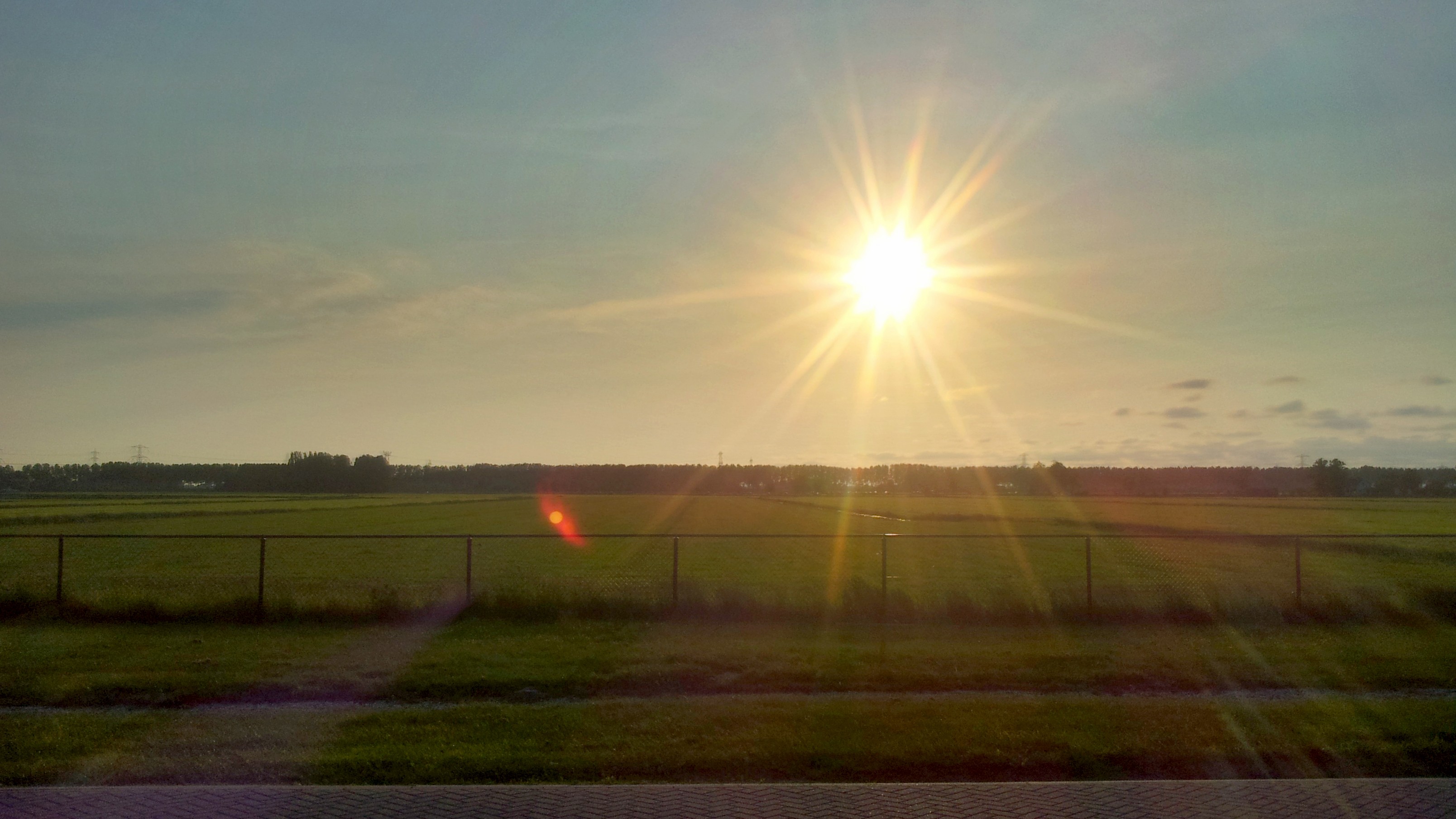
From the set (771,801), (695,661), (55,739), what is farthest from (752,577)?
(771,801)

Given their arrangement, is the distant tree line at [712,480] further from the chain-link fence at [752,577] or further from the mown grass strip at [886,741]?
the mown grass strip at [886,741]

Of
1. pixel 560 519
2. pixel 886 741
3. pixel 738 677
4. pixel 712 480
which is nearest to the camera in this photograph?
pixel 886 741

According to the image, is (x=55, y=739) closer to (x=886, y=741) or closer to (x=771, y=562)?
(x=886, y=741)

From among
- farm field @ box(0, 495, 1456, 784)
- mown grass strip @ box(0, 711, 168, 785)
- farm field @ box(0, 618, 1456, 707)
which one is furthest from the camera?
farm field @ box(0, 618, 1456, 707)

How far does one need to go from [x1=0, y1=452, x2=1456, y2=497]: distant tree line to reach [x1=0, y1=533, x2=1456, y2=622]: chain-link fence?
295 feet

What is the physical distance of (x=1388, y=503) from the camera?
94000 millimetres

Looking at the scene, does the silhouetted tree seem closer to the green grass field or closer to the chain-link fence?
the green grass field

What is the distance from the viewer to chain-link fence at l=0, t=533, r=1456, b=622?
16.8m

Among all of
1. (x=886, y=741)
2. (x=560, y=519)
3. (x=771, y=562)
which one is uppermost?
(x=886, y=741)

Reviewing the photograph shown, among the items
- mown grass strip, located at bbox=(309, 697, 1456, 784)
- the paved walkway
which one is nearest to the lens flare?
mown grass strip, located at bbox=(309, 697, 1456, 784)

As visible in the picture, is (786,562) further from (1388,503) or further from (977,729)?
(1388,503)

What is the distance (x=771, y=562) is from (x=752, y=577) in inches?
226

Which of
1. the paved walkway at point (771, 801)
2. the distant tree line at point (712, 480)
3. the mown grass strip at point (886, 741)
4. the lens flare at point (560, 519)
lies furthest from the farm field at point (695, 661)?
Answer: the distant tree line at point (712, 480)

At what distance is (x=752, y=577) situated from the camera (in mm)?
29594
